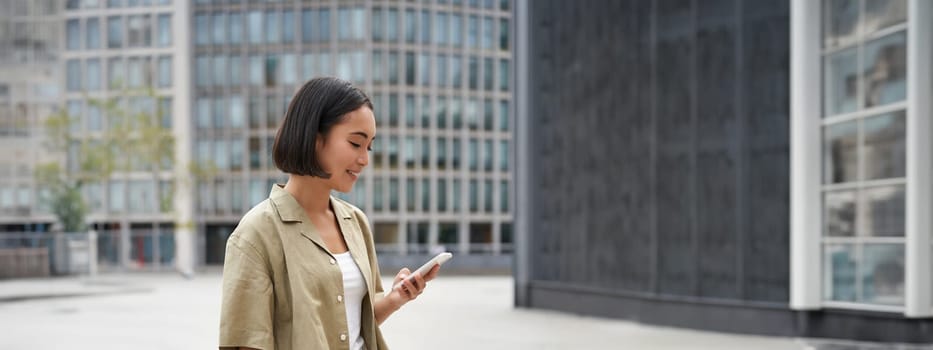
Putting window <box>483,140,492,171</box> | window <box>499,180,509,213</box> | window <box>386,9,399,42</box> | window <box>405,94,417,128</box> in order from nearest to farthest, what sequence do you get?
1. window <box>386,9,399,42</box>
2. window <box>405,94,417,128</box>
3. window <box>483,140,492,171</box>
4. window <box>499,180,509,213</box>

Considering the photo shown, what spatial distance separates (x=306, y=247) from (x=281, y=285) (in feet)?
0.41

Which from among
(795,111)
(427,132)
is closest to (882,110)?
(795,111)

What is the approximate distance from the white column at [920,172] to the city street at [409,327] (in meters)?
1.78

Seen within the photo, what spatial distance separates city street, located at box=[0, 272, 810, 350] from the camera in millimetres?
14867

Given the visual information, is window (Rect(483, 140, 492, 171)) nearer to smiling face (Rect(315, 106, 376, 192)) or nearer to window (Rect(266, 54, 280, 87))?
window (Rect(266, 54, 280, 87))

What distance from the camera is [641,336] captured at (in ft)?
52.8

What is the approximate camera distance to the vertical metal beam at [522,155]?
2303cm

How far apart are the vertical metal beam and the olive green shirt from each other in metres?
20.3

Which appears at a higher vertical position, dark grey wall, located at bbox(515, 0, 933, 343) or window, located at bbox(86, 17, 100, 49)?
window, located at bbox(86, 17, 100, 49)

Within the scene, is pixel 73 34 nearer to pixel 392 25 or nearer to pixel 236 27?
pixel 236 27

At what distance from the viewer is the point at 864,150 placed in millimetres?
14500

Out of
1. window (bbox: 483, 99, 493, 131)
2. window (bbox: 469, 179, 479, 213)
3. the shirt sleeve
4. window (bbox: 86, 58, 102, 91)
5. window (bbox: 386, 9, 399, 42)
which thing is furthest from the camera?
window (bbox: 483, 99, 493, 131)

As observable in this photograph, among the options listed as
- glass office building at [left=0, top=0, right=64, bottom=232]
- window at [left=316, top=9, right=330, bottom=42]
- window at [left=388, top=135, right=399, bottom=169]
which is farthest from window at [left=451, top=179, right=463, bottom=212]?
glass office building at [left=0, top=0, right=64, bottom=232]

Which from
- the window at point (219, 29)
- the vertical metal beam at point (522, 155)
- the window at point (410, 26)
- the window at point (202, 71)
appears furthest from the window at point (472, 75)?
the vertical metal beam at point (522, 155)
